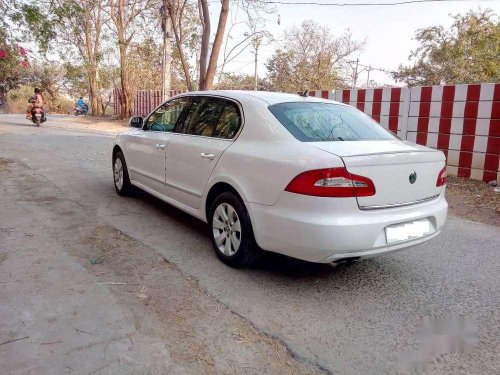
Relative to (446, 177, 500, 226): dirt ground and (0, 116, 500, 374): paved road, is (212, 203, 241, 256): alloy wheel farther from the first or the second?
(446, 177, 500, 226): dirt ground

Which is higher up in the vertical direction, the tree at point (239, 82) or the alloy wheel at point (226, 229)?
the tree at point (239, 82)

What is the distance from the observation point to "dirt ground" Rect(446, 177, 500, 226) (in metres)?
5.47

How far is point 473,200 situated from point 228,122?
4.40 m

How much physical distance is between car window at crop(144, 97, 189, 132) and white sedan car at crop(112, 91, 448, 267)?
0.83 ft

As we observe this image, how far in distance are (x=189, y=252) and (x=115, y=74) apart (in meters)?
27.2

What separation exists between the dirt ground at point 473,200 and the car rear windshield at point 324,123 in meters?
2.64

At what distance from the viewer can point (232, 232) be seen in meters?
3.42

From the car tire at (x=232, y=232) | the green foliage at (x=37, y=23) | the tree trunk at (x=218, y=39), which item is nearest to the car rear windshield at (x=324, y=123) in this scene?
the car tire at (x=232, y=232)

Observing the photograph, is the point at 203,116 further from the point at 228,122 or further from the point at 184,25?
the point at 184,25

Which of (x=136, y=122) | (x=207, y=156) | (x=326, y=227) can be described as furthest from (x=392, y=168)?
(x=136, y=122)

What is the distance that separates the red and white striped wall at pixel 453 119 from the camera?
6.77 meters

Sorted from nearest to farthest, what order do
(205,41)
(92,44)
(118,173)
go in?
1. (118,173)
2. (205,41)
3. (92,44)

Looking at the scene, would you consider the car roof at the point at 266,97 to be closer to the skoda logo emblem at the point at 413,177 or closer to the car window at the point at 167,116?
the car window at the point at 167,116

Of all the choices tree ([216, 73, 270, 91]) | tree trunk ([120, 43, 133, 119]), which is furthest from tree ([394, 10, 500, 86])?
tree trunk ([120, 43, 133, 119])
